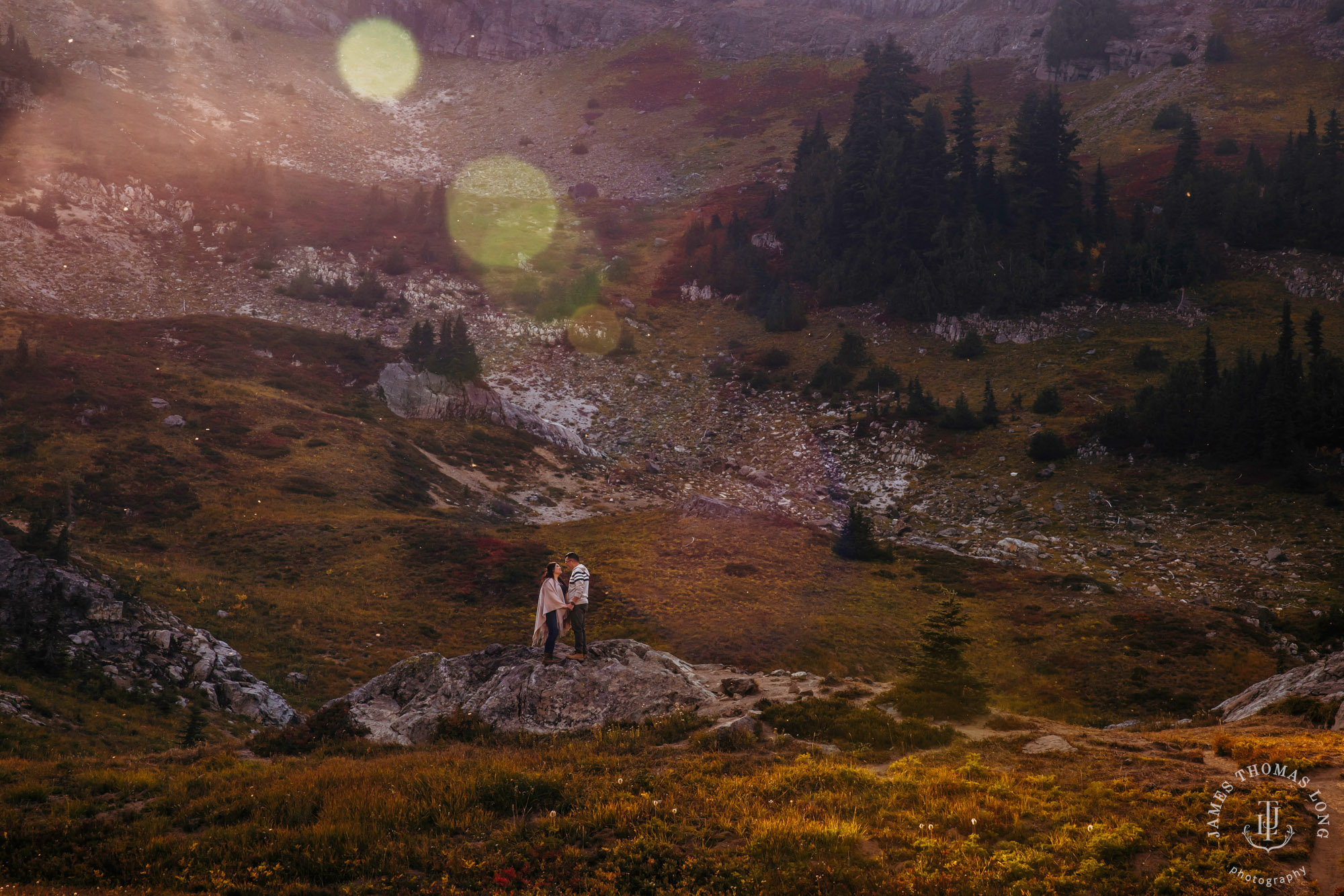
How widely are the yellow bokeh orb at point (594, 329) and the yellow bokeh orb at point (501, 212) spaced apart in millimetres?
11688

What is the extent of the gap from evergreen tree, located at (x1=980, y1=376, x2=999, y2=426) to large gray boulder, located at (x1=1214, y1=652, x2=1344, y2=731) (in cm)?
3048

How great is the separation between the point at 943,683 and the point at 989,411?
3508 cm

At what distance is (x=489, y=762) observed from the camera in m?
11.6

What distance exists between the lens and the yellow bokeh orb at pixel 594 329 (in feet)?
201

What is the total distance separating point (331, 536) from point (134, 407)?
15.1 m

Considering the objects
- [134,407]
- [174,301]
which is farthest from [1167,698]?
[174,301]

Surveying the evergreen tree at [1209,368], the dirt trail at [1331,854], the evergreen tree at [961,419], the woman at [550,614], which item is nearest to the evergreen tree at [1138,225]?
the evergreen tree at [1209,368]

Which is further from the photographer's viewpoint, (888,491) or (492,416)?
(492,416)

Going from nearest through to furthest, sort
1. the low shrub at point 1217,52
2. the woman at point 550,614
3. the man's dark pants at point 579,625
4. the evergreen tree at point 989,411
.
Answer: the woman at point 550,614, the man's dark pants at point 579,625, the evergreen tree at point 989,411, the low shrub at point 1217,52

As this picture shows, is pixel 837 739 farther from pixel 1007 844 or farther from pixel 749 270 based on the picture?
pixel 749 270

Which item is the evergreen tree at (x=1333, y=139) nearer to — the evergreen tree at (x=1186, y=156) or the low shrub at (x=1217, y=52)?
the evergreen tree at (x=1186, y=156)

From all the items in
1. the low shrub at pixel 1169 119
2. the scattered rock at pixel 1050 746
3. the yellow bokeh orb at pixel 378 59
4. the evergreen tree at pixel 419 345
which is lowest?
the scattered rock at pixel 1050 746

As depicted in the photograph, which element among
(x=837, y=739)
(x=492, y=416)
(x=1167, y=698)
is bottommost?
(x=1167, y=698)

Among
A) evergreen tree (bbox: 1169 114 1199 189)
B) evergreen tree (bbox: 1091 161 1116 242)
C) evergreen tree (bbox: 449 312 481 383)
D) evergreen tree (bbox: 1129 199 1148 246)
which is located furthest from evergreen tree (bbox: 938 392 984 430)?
evergreen tree (bbox: 449 312 481 383)
